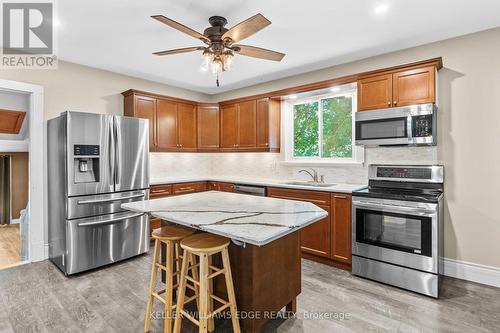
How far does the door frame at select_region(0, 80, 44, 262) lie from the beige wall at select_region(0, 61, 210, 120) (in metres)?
0.11

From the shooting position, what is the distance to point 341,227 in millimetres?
3219

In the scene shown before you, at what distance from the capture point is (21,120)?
4.66 metres

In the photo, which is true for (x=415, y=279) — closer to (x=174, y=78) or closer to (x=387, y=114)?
(x=387, y=114)

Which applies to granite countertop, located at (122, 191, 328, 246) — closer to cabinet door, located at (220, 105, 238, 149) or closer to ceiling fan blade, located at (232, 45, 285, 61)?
ceiling fan blade, located at (232, 45, 285, 61)

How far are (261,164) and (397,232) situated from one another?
2586mm

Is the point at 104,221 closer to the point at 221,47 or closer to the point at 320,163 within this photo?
the point at 221,47

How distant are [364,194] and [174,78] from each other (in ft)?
11.6

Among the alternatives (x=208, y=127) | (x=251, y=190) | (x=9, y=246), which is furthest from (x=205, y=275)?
(x=9, y=246)

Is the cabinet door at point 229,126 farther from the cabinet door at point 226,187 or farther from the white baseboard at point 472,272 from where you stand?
the white baseboard at point 472,272

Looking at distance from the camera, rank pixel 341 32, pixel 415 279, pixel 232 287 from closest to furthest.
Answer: pixel 232 287
pixel 415 279
pixel 341 32

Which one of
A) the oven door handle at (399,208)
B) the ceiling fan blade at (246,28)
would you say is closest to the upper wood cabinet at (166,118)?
the ceiling fan blade at (246,28)

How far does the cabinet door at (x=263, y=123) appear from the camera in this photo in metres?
4.41

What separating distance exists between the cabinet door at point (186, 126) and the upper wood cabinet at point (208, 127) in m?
0.12

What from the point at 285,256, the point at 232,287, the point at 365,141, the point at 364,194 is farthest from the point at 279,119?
the point at 232,287
